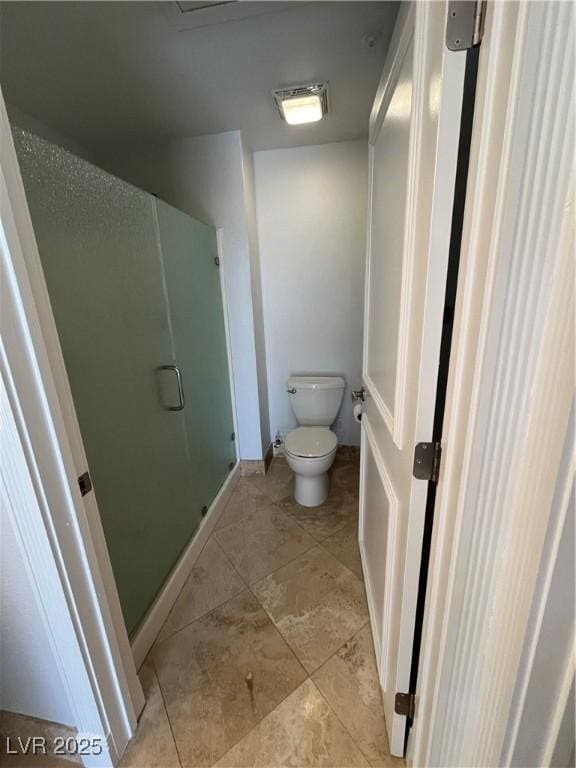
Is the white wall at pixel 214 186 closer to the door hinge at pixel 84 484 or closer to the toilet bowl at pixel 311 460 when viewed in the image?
the toilet bowl at pixel 311 460

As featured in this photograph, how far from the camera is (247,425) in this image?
230 cm

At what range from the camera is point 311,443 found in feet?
6.42

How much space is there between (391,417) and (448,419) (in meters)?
0.26

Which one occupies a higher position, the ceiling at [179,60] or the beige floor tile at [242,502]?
the ceiling at [179,60]

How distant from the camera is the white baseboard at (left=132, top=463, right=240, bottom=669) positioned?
1.21 meters

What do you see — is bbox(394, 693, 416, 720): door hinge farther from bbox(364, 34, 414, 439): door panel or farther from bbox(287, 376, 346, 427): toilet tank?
bbox(287, 376, 346, 427): toilet tank

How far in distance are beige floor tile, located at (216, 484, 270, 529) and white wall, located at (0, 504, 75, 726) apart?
0.98 m

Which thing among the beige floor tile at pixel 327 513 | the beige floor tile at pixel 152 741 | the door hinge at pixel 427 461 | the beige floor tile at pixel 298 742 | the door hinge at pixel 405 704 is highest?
the door hinge at pixel 427 461

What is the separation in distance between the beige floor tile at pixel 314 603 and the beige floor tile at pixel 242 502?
19.3 inches

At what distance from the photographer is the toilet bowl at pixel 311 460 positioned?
6.05 feet

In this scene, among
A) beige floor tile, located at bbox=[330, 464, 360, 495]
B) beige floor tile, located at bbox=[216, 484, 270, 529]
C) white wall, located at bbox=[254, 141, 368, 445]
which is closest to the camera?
beige floor tile, located at bbox=[216, 484, 270, 529]

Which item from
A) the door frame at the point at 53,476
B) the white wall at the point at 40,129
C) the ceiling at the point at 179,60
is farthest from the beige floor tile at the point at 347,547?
the white wall at the point at 40,129

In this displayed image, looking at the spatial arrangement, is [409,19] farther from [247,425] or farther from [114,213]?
[247,425]

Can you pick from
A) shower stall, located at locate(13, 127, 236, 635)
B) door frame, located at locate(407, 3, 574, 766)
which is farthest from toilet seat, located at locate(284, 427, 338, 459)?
door frame, located at locate(407, 3, 574, 766)
